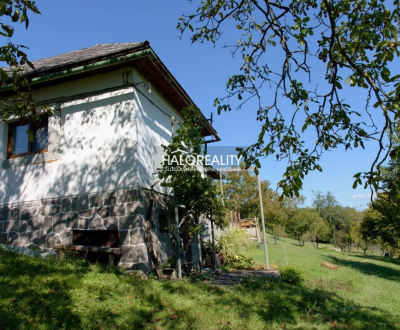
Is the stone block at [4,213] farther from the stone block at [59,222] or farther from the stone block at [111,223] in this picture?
the stone block at [111,223]

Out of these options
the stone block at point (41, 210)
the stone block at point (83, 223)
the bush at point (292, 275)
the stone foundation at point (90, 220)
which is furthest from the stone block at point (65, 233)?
the bush at point (292, 275)

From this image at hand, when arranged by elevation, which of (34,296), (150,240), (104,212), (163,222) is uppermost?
(104,212)

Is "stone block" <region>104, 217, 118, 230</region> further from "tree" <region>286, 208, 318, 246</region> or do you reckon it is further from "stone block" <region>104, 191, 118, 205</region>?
"tree" <region>286, 208, 318, 246</region>

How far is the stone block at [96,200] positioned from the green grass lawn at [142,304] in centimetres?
140

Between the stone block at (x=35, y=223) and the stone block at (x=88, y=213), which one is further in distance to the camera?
the stone block at (x=35, y=223)

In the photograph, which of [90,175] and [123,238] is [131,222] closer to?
[123,238]

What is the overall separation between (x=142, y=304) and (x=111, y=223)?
2.72m

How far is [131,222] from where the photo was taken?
6.74 metres

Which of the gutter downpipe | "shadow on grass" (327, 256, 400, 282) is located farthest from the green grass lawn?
"shadow on grass" (327, 256, 400, 282)

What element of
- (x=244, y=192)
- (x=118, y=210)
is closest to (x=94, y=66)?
(x=118, y=210)

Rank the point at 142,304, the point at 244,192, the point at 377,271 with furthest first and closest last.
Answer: the point at 244,192
the point at 377,271
the point at 142,304

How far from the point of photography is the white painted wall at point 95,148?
7.07m

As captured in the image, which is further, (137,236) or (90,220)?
(90,220)

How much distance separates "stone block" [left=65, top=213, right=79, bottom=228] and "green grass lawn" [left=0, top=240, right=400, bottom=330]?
136cm
